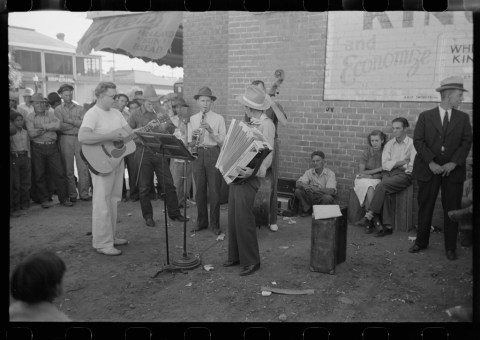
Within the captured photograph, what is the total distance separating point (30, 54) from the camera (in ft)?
59.2

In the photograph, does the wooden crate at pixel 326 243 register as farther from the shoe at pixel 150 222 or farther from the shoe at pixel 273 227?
the shoe at pixel 150 222

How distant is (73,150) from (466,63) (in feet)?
23.4

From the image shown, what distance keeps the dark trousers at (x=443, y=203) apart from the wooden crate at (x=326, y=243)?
1.28m

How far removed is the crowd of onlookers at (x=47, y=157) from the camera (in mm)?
7660

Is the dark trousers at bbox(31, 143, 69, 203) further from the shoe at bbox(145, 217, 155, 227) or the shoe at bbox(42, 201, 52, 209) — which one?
the shoe at bbox(145, 217, 155, 227)

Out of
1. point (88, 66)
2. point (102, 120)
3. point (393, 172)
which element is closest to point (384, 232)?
point (393, 172)

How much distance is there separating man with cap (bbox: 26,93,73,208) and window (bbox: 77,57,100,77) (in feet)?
67.5

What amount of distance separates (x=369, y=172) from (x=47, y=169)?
5.95 m

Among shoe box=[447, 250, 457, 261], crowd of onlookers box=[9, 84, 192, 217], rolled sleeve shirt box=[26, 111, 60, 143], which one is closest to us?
shoe box=[447, 250, 457, 261]

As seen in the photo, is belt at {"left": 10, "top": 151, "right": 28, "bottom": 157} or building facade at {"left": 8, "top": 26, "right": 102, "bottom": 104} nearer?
belt at {"left": 10, "top": 151, "right": 28, "bottom": 157}

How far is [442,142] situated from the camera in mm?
5461

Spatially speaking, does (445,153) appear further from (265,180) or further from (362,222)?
(265,180)

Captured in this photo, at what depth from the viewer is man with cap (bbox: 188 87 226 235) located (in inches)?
259

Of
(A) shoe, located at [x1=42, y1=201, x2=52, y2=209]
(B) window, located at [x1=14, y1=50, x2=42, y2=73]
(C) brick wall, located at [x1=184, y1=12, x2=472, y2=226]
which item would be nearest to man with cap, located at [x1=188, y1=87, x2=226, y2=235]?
(C) brick wall, located at [x1=184, y1=12, x2=472, y2=226]
